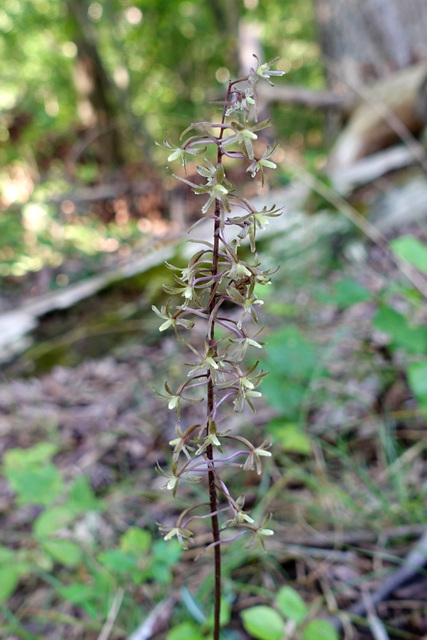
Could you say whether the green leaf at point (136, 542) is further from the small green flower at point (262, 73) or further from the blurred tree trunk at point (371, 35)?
the blurred tree trunk at point (371, 35)

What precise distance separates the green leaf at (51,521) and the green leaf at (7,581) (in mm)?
133

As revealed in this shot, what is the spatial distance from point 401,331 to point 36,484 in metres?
1.55

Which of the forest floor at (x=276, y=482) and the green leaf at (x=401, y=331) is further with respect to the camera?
the green leaf at (x=401, y=331)

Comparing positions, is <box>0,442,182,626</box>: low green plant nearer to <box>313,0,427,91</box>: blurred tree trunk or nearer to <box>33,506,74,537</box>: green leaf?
<box>33,506,74,537</box>: green leaf

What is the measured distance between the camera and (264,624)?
1257 millimetres

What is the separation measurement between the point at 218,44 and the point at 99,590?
15763 millimetres

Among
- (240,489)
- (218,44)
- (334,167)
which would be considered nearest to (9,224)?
(334,167)

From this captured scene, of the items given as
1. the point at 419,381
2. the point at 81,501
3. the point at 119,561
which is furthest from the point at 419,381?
the point at 81,501

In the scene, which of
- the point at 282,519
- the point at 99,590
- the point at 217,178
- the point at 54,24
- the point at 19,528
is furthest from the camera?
the point at 54,24

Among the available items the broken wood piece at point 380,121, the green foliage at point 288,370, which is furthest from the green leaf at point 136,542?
the broken wood piece at point 380,121

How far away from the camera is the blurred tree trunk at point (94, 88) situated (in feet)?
35.0

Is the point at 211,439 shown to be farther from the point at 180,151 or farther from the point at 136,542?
the point at 136,542

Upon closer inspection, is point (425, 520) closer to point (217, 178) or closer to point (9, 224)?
point (217, 178)

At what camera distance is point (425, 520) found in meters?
1.73
